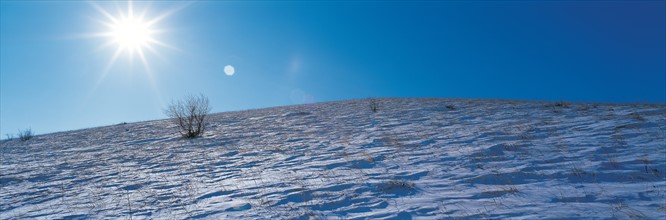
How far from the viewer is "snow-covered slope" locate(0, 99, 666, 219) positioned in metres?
3.95

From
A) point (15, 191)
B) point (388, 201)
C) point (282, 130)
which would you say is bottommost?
point (388, 201)

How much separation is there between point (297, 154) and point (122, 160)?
4646 mm

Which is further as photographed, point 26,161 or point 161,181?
point 26,161

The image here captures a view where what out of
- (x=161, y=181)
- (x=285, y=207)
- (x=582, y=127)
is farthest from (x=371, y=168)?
(x=582, y=127)

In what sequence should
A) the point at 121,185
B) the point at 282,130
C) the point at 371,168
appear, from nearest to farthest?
1. the point at 371,168
2. the point at 121,185
3. the point at 282,130

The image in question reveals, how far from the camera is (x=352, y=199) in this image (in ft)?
14.7

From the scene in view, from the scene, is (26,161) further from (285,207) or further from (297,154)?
(285,207)

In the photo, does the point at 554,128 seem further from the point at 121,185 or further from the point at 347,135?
the point at 121,185

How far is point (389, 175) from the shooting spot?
5.43 meters

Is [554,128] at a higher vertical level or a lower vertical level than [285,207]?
higher

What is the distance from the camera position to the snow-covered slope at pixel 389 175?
395 centimetres

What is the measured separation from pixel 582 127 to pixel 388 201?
560 centimetres

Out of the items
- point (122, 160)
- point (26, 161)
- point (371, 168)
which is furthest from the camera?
point (26, 161)

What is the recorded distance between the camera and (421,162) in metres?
6.05
